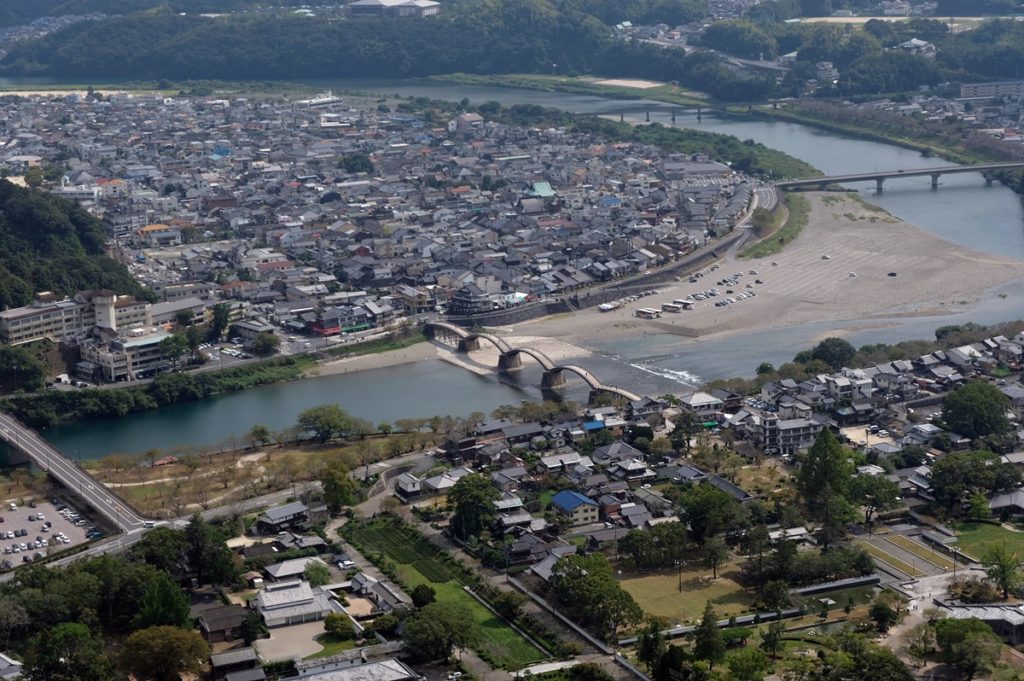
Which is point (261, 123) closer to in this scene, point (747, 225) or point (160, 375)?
point (747, 225)

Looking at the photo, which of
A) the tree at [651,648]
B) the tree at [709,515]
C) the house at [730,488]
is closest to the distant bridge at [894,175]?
the house at [730,488]

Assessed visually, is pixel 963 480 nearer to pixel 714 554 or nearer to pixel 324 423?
pixel 714 554

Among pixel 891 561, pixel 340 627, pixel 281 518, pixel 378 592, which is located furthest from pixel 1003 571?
pixel 281 518

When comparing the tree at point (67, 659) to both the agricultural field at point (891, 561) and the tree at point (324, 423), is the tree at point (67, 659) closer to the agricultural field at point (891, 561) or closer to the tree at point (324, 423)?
the tree at point (324, 423)

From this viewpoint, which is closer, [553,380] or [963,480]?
[963,480]

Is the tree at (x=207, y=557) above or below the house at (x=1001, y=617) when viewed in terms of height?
above
